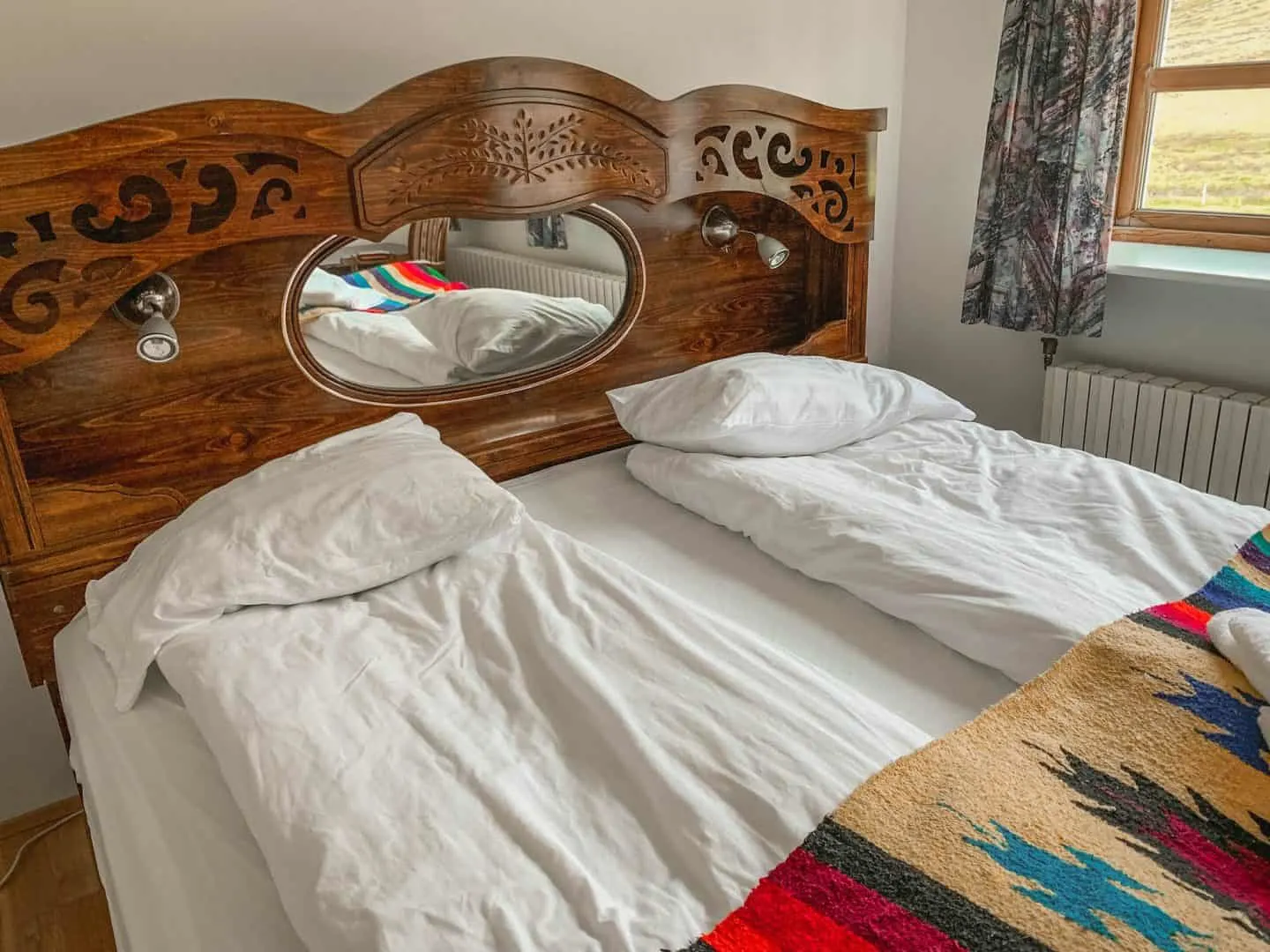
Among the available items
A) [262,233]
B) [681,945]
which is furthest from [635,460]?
[681,945]

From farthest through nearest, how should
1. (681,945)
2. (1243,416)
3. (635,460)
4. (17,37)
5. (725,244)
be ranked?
(725,244) < (1243,416) < (635,460) < (17,37) < (681,945)

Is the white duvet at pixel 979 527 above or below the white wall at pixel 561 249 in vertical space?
below

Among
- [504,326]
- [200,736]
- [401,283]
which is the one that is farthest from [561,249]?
[200,736]

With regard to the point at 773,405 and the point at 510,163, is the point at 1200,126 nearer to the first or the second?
the point at 773,405

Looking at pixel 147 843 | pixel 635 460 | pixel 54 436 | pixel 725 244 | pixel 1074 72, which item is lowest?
pixel 147 843

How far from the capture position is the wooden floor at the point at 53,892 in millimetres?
1776

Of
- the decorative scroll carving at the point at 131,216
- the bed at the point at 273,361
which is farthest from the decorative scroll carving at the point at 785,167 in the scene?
the decorative scroll carving at the point at 131,216

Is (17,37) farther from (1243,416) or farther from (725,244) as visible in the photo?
(1243,416)

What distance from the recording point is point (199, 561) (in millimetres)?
1481

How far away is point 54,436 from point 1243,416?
8.44 feet

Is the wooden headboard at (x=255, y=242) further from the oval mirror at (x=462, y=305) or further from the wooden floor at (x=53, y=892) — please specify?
the wooden floor at (x=53, y=892)

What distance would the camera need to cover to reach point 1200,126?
249 centimetres

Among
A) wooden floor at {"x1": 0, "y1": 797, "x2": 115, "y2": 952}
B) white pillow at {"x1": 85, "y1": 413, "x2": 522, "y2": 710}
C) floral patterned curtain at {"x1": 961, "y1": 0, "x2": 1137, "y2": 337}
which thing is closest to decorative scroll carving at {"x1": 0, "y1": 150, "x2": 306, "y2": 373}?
white pillow at {"x1": 85, "y1": 413, "x2": 522, "y2": 710}

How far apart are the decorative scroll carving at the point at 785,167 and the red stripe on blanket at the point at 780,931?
1753 mm
